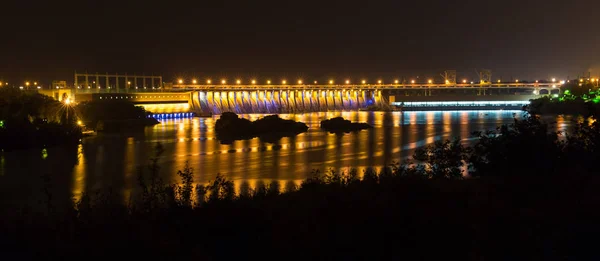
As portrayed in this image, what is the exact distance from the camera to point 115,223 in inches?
113

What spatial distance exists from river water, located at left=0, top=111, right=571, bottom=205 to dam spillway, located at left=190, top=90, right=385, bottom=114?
1641cm

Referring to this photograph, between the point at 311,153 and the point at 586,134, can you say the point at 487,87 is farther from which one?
the point at 586,134

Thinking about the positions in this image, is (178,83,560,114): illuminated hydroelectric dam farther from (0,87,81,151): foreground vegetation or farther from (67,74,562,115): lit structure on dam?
(0,87,81,151): foreground vegetation

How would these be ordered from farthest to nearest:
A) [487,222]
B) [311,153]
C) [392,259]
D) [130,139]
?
[130,139]
[311,153]
[487,222]
[392,259]

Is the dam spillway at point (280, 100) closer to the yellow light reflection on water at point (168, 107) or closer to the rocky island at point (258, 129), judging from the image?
the yellow light reflection on water at point (168, 107)

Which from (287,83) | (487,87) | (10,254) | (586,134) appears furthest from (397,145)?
(487,87)

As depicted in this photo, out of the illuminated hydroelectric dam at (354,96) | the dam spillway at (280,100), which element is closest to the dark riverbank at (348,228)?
the dam spillway at (280,100)

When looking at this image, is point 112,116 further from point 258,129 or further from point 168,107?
point 168,107

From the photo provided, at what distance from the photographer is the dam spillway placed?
31.2m

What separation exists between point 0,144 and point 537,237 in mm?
11129

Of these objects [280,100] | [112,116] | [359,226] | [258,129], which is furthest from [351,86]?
[359,226]

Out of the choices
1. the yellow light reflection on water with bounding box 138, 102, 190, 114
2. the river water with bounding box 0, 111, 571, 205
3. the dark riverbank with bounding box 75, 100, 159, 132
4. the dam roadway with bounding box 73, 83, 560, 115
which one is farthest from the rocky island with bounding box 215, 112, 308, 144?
the dam roadway with bounding box 73, 83, 560, 115

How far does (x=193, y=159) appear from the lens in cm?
976

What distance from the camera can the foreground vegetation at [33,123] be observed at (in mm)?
11297
